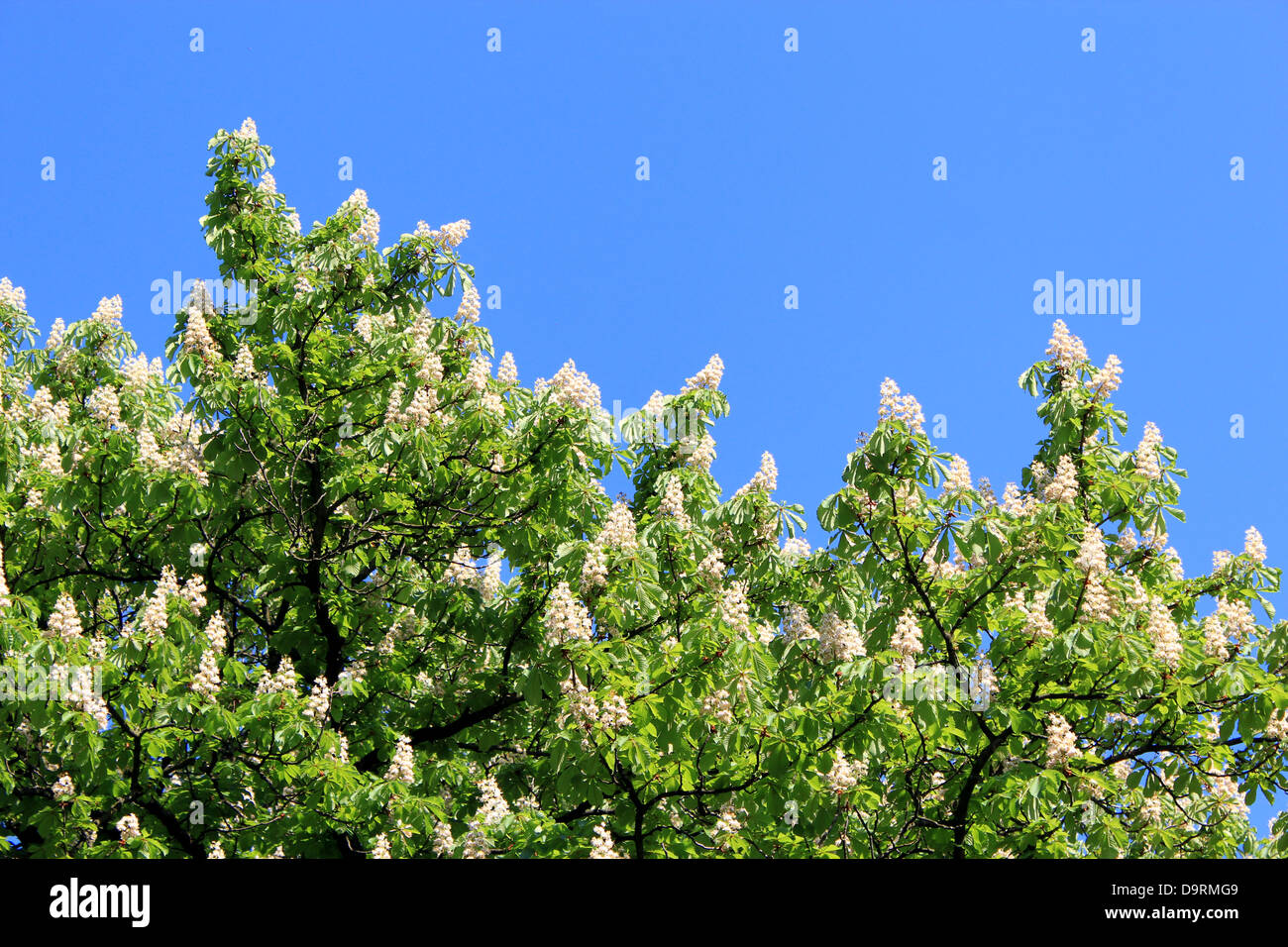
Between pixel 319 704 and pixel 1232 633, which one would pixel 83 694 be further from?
pixel 1232 633

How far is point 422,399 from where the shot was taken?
599 inches

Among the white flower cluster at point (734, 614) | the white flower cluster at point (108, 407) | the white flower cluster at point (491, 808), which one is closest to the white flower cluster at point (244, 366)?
the white flower cluster at point (108, 407)

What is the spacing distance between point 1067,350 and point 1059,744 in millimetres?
7155

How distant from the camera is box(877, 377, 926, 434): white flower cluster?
41.5 ft

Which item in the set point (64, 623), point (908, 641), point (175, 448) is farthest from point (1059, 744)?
point (175, 448)

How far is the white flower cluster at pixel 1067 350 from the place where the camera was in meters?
17.3

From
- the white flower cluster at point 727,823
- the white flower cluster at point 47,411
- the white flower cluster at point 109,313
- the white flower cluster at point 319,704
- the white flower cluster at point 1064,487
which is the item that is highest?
the white flower cluster at point 109,313

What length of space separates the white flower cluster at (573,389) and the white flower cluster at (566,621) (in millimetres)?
3186

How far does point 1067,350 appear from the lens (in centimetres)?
1730

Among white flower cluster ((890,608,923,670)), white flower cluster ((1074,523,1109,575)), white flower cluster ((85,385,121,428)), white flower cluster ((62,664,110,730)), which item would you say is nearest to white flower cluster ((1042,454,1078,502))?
white flower cluster ((1074,523,1109,575))

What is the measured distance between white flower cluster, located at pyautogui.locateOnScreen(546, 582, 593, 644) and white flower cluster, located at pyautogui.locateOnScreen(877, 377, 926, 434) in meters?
3.70

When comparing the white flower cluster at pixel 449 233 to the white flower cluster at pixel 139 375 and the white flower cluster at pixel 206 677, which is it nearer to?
the white flower cluster at pixel 139 375
